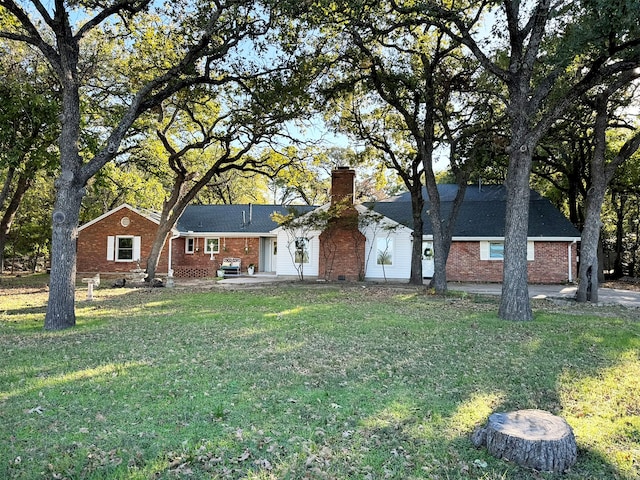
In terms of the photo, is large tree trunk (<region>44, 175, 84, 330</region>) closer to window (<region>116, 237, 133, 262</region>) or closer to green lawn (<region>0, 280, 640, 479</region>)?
green lawn (<region>0, 280, 640, 479</region>)

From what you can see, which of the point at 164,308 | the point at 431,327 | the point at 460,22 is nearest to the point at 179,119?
the point at 164,308

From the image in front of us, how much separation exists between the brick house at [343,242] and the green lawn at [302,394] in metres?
11.1

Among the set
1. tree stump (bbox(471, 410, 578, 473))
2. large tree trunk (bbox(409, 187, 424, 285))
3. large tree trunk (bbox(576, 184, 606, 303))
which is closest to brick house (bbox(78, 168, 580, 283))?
large tree trunk (bbox(409, 187, 424, 285))

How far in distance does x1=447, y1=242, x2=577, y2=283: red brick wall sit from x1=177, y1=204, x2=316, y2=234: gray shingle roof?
834 cm

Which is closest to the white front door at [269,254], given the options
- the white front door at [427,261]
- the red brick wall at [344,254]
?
the red brick wall at [344,254]

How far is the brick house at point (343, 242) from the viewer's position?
1992 cm

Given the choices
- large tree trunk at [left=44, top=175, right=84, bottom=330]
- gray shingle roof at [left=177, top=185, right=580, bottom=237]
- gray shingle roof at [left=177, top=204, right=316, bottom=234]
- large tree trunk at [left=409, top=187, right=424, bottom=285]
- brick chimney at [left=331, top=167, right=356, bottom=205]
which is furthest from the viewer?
gray shingle roof at [left=177, top=204, right=316, bottom=234]

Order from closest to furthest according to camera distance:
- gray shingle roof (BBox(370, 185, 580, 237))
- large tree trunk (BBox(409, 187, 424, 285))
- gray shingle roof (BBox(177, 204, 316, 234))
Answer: large tree trunk (BBox(409, 187, 424, 285))
gray shingle roof (BBox(370, 185, 580, 237))
gray shingle roof (BBox(177, 204, 316, 234))

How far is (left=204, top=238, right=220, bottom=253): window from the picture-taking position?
79.6ft

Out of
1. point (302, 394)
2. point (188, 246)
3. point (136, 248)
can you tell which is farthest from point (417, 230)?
point (136, 248)

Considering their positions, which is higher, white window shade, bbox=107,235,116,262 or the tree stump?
white window shade, bbox=107,235,116,262

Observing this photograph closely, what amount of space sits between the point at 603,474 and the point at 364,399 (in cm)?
217

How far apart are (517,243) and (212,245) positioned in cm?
1802

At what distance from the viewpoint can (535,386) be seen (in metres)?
5.03
